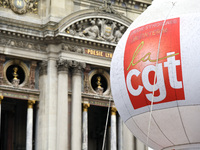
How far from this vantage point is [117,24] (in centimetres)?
3681

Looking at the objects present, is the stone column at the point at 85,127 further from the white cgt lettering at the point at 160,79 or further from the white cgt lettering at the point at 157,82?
the white cgt lettering at the point at 157,82

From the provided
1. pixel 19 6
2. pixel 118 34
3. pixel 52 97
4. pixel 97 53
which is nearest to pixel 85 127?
pixel 52 97

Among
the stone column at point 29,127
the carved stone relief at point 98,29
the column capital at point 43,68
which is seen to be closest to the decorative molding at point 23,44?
the column capital at point 43,68

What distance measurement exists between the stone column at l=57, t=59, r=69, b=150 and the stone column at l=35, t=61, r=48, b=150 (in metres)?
0.68

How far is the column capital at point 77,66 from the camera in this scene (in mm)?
35066

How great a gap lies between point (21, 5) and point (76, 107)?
6.03m

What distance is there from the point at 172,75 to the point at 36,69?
1608 centimetres

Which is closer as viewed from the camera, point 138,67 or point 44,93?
point 138,67

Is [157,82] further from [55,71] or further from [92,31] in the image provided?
[92,31]

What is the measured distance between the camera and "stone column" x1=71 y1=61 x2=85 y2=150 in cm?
3431

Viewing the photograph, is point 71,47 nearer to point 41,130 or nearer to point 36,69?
point 36,69

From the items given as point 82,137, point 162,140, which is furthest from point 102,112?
point 162,140

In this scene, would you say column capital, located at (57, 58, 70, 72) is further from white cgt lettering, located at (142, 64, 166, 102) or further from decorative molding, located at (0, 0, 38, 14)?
white cgt lettering, located at (142, 64, 166, 102)

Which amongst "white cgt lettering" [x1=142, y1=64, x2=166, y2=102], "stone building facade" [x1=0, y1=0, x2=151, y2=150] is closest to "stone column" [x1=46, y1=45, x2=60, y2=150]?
"stone building facade" [x1=0, y1=0, x2=151, y2=150]
